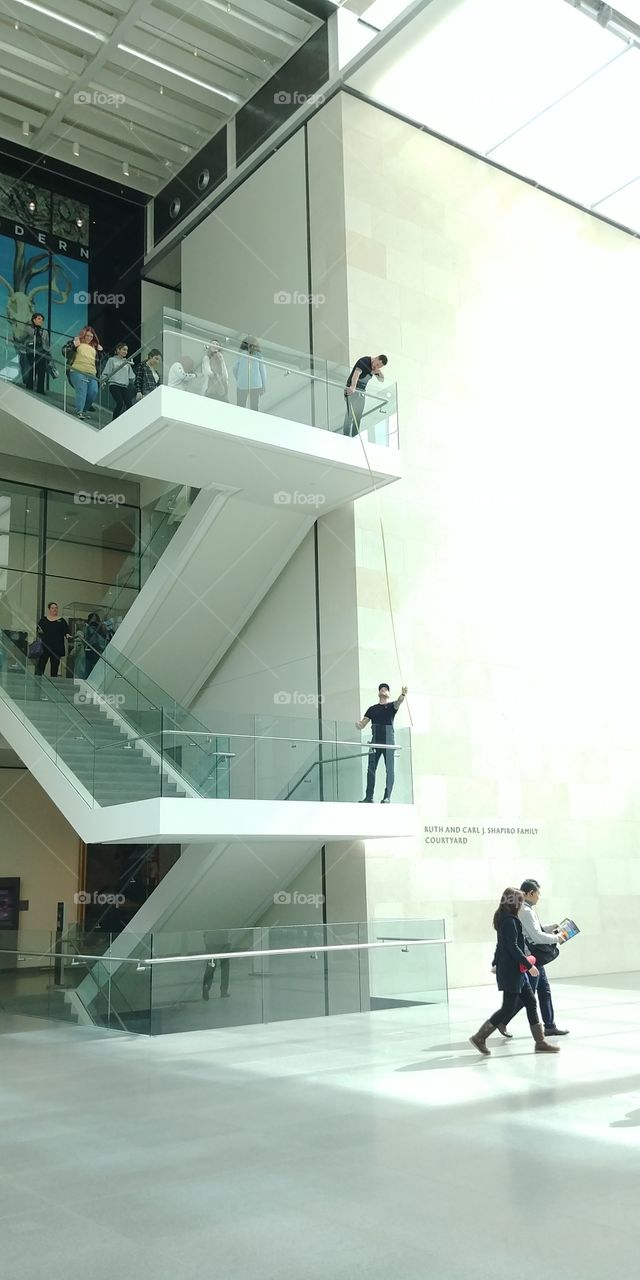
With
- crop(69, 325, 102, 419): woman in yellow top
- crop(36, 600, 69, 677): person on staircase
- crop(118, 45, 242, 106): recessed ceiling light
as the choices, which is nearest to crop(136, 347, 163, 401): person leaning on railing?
crop(69, 325, 102, 419): woman in yellow top

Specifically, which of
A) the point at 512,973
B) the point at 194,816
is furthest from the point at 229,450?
the point at 512,973

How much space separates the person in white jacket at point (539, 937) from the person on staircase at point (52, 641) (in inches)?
344

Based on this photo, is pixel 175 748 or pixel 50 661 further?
pixel 50 661

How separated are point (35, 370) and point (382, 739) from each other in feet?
27.0

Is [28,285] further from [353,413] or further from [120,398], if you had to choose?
[353,413]

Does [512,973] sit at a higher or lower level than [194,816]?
lower

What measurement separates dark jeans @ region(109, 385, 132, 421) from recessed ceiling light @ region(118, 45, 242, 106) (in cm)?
821

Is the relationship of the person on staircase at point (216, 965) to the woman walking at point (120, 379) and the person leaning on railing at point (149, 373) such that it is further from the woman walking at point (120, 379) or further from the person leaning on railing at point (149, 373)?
the woman walking at point (120, 379)

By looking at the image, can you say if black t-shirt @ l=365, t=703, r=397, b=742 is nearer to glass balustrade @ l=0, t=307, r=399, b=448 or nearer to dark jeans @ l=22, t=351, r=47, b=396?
glass balustrade @ l=0, t=307, r=399, b=448

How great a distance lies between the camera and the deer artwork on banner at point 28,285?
22516mm

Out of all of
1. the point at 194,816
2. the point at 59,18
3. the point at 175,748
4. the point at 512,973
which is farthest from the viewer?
the point at 59,18

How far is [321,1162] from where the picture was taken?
575 cm

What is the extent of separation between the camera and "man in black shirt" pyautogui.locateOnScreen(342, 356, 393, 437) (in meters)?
15.6

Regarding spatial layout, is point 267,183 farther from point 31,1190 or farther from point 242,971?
point 31,1190
